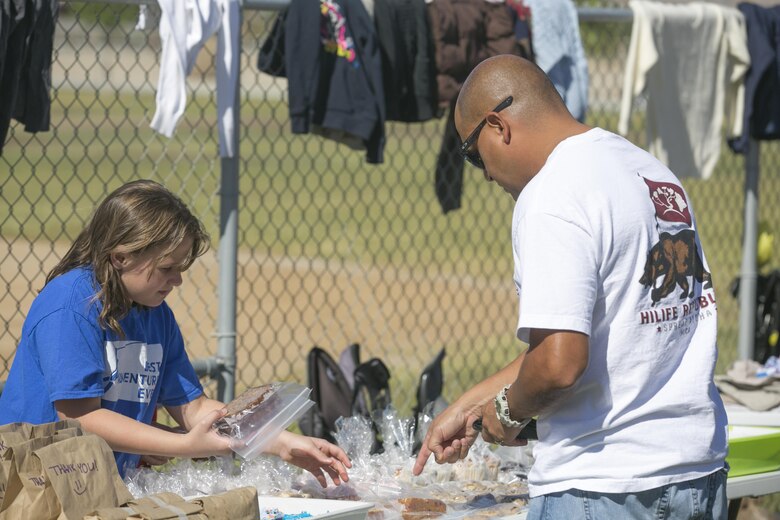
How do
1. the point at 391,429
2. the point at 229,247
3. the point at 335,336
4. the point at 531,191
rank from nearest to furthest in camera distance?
1. the point at 531,191
2. the point at 391,429
3. the point at 229,247
4. the point at 335,336

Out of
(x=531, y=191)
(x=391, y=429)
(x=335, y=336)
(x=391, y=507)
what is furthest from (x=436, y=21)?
(x=335, y=336)

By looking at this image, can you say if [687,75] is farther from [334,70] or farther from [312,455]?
[312,455]

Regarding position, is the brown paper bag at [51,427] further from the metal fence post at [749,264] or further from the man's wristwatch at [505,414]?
the metal fence post at [749,264]

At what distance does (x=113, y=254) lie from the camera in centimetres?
274

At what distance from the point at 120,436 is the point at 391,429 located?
1480mm

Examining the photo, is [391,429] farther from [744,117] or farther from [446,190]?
[744,117]

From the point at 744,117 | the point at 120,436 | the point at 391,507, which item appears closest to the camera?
the point at 120,436

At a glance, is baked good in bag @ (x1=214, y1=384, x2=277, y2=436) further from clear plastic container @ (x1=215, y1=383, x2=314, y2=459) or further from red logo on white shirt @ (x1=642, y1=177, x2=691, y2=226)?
red logo on white shirt @ (x1=642, y1=177, x2=691, y2=226)

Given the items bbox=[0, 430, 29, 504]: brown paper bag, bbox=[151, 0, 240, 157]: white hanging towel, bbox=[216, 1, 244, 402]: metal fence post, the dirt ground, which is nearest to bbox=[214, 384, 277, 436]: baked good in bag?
bbox=[0, 430, 29, 504]: brown paper bag

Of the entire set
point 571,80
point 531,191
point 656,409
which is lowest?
point 656,409

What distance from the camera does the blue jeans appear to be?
226 cm

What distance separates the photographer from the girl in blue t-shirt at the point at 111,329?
2652 millimetres

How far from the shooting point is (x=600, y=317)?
223 cm

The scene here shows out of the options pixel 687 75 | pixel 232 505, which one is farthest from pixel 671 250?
pixel 687 75
